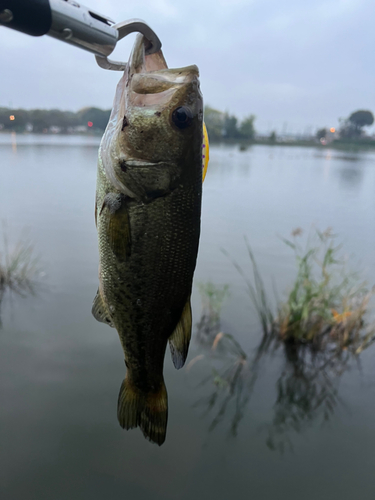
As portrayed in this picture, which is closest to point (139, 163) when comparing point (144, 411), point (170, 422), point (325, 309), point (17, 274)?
point (144, 411)

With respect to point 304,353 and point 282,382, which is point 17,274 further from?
point 304,353

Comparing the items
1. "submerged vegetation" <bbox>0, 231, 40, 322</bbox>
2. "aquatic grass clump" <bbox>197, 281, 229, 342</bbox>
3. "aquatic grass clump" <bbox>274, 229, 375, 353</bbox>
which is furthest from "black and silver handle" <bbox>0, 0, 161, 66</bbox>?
"submerged vegetation" <bbox>0, 231, 40, 322</bbox>

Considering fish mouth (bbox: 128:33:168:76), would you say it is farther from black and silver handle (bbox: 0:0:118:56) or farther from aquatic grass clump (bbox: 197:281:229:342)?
aquatic grass clump (bbox: 197:281:229:342)

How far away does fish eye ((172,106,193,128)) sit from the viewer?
1.30 metres

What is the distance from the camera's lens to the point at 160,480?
437cm

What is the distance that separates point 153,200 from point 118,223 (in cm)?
15

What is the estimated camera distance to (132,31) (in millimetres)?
1186

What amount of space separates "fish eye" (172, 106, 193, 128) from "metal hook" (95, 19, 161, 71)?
0.74 ft

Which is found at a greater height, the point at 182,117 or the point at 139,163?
the point at 182,117

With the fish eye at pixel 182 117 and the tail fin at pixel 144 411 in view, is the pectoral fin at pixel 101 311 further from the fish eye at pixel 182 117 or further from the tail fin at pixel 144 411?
the fish eye at pixel 182 117

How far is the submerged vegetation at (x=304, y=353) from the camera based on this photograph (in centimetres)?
507

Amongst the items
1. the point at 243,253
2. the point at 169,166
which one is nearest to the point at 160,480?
the point at 169,166

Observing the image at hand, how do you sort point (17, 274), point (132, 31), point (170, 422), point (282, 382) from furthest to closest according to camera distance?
point (17, 274) → point (282, 382) → point (170, 422) → point (132, 31)

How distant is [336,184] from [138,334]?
26.8 metres
